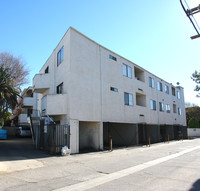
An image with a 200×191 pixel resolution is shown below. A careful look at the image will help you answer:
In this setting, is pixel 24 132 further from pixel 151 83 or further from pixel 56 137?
pixel 151 83

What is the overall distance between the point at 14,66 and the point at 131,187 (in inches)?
1008

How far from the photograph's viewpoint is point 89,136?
17.9 m

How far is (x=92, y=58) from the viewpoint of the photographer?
17594 millimetres

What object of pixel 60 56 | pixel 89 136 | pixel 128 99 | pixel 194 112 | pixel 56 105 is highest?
pixel 60 56

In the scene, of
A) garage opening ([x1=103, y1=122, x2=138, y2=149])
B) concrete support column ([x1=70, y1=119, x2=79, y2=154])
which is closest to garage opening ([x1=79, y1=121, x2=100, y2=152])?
concrete support column ([x1=70, y1=119, x2=79, y2=154])

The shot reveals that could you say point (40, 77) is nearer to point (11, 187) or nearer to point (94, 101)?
point (94, 101)

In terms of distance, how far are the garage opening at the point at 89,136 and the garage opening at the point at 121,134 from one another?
4.13 meters

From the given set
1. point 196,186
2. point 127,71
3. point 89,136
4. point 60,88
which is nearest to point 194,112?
point 127,71

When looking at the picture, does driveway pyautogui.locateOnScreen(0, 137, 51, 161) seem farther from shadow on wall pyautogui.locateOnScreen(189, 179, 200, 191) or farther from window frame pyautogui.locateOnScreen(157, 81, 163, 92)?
window frame pyautogui.locateOnScreen(157, 81, 163, 92)

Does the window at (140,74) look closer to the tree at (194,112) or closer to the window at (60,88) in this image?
the window at (60,88)

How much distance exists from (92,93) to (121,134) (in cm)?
992

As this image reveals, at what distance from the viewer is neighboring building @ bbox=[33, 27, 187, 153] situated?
15.2 m

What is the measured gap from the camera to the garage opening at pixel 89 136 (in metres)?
17.2

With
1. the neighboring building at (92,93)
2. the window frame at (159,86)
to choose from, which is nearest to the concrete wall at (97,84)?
the neighboring building at (92,93)
